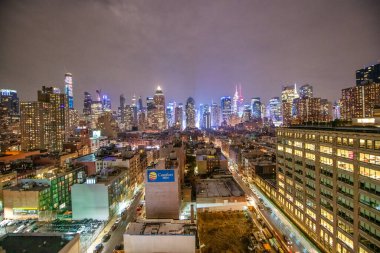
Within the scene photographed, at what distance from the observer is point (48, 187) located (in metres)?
54.2

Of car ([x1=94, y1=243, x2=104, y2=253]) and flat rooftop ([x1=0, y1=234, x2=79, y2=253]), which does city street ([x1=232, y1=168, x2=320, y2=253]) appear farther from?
flat rooftop ([x1=0, y1=234, x2=79, y2=253])

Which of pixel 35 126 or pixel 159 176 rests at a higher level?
pixel 35 126

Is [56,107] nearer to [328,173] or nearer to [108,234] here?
[108,234]

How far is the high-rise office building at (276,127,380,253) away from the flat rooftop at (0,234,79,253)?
32.1m

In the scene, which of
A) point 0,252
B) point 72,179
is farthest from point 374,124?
point 72,179

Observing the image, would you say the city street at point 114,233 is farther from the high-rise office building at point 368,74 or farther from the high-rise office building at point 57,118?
the high-rise office building at point 368,74

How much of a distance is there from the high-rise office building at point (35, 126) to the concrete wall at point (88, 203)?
360 ft

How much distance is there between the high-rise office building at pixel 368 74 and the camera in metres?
144

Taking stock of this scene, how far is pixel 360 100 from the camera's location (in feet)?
430

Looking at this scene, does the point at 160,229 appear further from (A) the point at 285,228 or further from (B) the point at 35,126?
(B) the point at 35,126

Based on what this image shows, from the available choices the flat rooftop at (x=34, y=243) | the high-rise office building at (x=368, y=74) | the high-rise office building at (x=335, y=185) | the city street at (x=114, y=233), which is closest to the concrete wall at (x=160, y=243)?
the flat rooftop at (x=34, y=243)

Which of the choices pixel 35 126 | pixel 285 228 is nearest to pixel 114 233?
pixel 285 228

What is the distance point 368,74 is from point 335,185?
6075 inches

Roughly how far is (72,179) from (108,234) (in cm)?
2749
